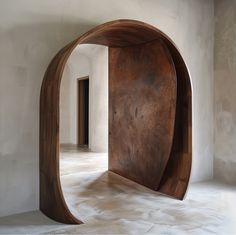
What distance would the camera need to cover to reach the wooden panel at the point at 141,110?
10.5 ft

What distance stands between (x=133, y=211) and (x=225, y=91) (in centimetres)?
217

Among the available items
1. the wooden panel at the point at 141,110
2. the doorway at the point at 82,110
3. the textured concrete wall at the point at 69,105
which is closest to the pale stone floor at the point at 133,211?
the wooden panel at the point at 141,110

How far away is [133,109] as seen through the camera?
12.1ft

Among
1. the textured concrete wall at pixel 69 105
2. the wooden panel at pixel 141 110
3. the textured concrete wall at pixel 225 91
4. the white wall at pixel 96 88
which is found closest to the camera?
the wooden panel at pixel 141 110

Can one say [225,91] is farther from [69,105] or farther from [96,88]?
[69,105]

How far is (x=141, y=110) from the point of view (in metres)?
3.58

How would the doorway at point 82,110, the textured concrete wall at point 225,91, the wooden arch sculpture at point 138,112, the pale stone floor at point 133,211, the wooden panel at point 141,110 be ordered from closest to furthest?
1. the pale stone floor at point 133,211
2. the wooden arch sculpture at point 138,112
3. the wooden panel at point 141,110
4. the textured concrete wall at point 225,91
5. the doorway at point 82,110

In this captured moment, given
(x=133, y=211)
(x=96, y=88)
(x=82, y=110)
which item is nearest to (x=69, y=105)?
(x=82, y=110)

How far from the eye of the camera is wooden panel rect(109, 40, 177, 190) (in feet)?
10.5

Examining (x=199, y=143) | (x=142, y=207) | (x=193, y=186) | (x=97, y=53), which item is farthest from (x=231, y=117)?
(x=97, y=53)

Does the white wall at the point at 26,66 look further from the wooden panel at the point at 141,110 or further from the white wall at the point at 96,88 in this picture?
the white wall at the point at 96,88

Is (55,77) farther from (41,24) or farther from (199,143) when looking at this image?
(199,143)

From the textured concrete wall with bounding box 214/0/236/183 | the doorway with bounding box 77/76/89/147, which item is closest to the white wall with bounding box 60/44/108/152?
the doorway with bounding box 77/76/89/147

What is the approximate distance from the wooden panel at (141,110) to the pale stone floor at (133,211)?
0.93 feet
